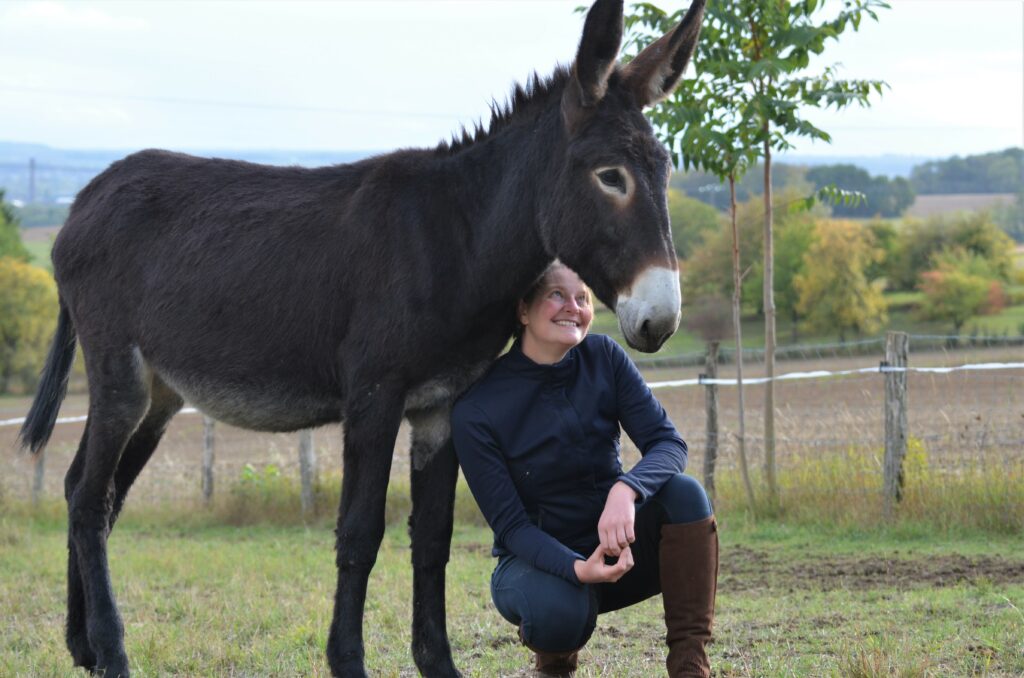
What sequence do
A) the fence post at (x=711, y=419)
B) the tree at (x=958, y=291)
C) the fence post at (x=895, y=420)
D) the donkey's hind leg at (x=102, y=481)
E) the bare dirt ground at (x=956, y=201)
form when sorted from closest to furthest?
1. the donkey's hind leg at (x=102, y=481)
2. the fence post at (x=895, y=420)
3. the fence post at (x=711, y=419)
4. the tree at (x=958, y=291)
5. the bare dirt ground at (x=956, y=201)

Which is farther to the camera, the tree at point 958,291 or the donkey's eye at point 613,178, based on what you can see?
the tree at point 958,291

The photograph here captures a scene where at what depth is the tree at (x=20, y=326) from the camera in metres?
42.8

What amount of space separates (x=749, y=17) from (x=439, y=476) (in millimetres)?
5746

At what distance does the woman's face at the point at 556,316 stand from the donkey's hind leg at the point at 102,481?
192 centimetres

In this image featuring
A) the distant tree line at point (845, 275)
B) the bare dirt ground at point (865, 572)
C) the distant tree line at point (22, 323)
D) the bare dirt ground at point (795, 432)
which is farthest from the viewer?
the distant tree line at point (22, 323)

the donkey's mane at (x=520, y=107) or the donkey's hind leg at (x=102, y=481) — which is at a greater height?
the donkey's mane at (x=520, y=107)

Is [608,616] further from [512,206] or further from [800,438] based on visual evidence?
[800,438]

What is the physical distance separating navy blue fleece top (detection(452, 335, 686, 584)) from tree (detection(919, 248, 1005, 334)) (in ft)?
117

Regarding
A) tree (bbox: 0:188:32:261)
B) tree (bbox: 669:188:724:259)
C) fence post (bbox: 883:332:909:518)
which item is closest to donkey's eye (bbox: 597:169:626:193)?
fence post (bbox: 883:332:909:518)

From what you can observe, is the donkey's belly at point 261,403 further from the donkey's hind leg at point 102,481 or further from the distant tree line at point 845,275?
the distant tree line at point 845,275

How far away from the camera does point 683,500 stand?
3.90 m

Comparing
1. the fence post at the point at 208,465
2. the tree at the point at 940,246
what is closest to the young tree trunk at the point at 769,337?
the fence post at the point at 208,465

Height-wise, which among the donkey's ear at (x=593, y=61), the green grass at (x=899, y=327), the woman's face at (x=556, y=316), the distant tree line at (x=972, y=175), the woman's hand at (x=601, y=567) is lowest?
the green grass at (x=899, y=327)

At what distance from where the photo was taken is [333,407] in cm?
435
